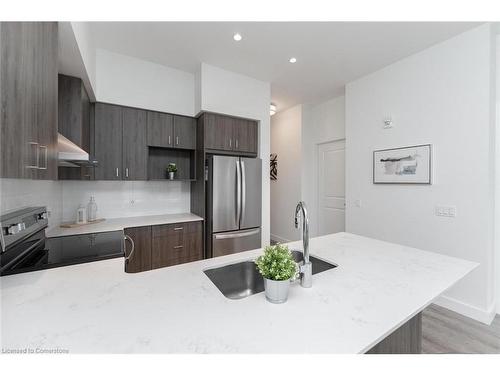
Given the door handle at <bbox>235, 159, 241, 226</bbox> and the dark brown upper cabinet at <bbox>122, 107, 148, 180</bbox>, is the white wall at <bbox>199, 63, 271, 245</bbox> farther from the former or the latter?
the dark brown upper cabinet at <bbox>122, 107, 148, 180</bbox>

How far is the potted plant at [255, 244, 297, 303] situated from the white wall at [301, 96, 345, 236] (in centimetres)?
341

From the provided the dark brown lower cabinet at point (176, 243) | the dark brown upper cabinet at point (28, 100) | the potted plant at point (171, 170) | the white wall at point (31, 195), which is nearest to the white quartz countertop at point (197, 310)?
the dark brown upper cabinet at point (28, 100)

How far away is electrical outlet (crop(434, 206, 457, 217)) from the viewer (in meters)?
2.22

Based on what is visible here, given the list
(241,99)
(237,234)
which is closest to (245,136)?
(241,99)

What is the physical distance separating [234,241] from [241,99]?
1.98 meters

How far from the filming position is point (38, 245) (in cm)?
136

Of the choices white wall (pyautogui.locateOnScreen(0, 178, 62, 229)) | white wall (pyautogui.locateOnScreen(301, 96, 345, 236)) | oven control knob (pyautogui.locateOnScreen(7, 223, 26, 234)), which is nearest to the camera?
oven control knob (pyautogui.locateOnScreen(7, 223, 26, 234))

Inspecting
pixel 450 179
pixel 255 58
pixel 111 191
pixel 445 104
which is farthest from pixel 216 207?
pixel 445 104

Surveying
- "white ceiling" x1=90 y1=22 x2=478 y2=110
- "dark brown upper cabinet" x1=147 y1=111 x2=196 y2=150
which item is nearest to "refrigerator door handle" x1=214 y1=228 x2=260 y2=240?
"dark brown upper cabinet" x1=147 y1=111 x2=196 y2=150

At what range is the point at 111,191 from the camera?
2768mm

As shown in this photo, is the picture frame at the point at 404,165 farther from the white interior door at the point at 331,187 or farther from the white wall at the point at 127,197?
the white wall at the point at 127,197

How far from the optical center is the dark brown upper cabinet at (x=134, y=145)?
2619 mm
